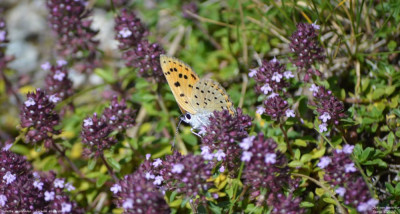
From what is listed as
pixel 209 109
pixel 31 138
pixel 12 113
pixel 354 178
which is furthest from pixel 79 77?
Answer: pixel 354 178

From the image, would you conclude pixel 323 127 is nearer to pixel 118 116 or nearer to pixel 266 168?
pixel 266 168


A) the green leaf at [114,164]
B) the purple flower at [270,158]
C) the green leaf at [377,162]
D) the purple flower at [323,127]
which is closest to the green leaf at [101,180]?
the green leaf at [114,164]

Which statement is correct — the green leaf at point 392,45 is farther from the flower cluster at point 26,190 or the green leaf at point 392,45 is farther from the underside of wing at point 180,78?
the flower cluster at point 26,190

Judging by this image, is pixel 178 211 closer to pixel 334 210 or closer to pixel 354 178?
pixel 334 210

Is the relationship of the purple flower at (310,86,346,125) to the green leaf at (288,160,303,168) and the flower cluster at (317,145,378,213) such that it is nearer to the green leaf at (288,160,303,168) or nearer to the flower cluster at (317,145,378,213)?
the green leaf at (288,160,303,168)

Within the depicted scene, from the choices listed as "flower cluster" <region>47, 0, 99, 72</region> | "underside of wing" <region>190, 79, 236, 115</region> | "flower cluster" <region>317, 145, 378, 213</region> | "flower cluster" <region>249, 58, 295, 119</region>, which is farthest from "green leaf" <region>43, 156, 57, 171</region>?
"flower cluster" <region>317, 145, 378, 213</region>

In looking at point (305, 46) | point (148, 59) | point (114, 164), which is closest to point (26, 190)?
point (114, 164)
